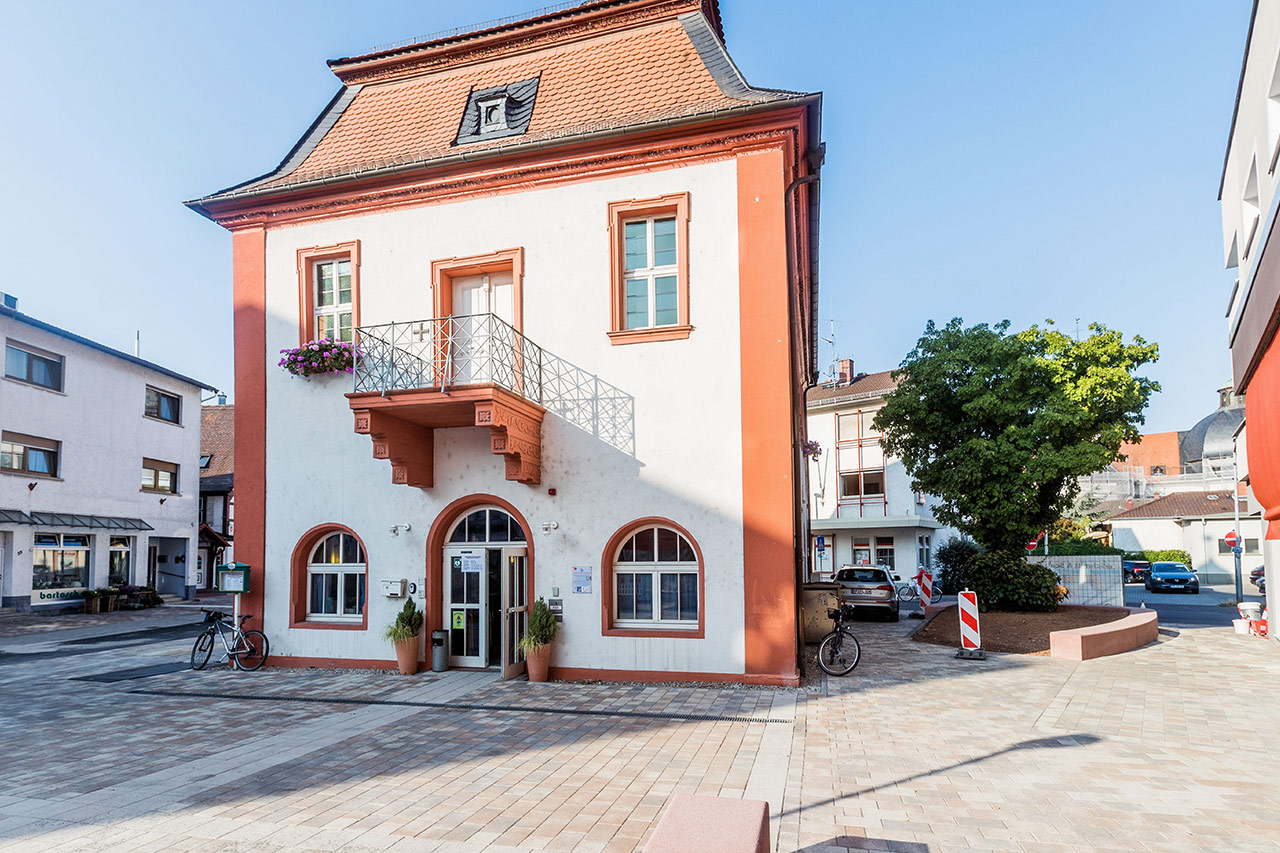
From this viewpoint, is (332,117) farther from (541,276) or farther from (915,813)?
(915,813)

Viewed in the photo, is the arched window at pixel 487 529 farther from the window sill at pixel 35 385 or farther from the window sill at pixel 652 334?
the window sill at pixel 35 385

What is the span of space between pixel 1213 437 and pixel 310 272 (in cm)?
7942

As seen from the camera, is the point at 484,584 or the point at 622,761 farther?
the point at 484,584

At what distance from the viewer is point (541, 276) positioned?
42.8ft

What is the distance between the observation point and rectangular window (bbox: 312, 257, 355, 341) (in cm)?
1423

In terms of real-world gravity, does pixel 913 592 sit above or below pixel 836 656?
below

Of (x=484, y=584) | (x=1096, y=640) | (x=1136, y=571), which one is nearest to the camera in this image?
(x=484, y=584)

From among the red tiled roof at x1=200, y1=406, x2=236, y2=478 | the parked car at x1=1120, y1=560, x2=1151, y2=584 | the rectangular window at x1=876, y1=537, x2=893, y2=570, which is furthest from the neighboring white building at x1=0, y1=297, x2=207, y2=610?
the parked car at x1=1120, y1=560, x2=1151, y2=584

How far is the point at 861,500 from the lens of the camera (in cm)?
3991

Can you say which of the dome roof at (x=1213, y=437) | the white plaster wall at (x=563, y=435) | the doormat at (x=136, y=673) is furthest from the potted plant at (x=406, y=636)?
the dome roof at (x=1213, y=437)

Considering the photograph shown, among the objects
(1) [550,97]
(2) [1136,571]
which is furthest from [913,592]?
(1) [550,97]

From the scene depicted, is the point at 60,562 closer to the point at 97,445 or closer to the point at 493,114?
the point at 97,445

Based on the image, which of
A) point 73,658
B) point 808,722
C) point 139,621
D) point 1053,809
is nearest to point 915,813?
point 1053,809

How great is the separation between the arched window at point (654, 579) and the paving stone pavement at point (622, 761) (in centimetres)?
119
